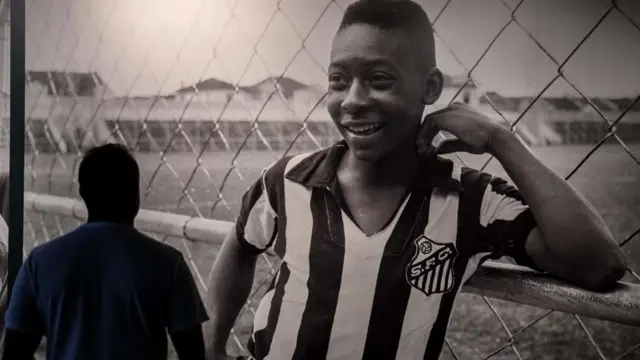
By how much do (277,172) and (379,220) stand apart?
0.88ft

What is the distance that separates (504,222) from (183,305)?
714 mm

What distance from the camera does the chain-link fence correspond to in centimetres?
117

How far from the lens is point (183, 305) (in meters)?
1.42

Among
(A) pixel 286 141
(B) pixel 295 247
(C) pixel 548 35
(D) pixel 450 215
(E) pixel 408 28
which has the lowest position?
(B) pixel 295 247

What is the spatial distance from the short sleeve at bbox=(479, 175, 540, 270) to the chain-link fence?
38 mm

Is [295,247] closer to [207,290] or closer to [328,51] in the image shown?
[207,290]

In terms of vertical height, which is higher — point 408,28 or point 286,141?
point 408,28

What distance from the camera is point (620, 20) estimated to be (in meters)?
1.16

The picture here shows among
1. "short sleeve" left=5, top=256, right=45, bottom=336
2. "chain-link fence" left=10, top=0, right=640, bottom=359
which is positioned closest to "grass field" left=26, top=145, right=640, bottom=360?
"chain-link fence" left=10, top=0, right=640, bottom=359

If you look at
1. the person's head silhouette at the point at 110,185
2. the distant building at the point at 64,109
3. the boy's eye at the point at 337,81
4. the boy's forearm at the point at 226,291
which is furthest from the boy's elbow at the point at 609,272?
the distant building at the point at 64,109

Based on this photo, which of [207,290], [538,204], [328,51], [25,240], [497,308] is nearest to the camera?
[538,204]

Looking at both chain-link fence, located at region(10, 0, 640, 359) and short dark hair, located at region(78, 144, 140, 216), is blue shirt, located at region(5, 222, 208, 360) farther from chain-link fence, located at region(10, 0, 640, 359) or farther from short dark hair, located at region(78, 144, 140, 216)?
chain-link fence, located at region(10, 0, 640, 359)

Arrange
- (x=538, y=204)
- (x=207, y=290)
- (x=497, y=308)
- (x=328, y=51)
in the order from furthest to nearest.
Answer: (x=207, y=290), (x=328, y=51), (x=497, y=308), (x=538, y=204)

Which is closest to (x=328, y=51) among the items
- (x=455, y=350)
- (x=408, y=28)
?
(x=408, y=28)
